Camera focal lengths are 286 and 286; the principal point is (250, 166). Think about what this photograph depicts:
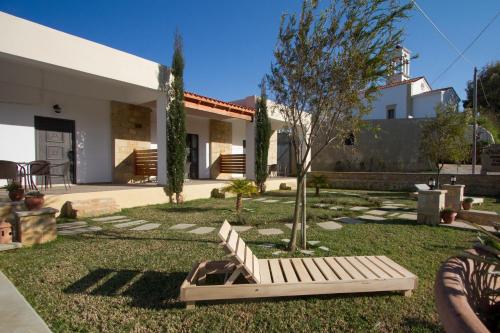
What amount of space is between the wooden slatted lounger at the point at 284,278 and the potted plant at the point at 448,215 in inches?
152

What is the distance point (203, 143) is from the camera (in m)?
13.8

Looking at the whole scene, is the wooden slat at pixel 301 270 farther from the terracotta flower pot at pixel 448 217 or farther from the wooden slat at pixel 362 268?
the terracotta flower pot at pixel 448 217

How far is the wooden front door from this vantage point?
8.66 meters

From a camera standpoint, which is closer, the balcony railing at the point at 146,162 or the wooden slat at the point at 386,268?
the wooden slat at the point at 386,268

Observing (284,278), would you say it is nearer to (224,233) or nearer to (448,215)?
(224,233)

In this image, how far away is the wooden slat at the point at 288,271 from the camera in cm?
279

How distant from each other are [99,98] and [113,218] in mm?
5324

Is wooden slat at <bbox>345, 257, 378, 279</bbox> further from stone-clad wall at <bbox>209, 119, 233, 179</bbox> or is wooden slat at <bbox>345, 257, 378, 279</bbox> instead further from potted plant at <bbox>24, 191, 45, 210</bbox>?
stone-clad wall at <bbox>209, 119, 233, 179</bbox>

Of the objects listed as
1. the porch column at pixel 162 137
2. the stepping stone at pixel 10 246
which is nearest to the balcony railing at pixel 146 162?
the porch column at pixel 162 137

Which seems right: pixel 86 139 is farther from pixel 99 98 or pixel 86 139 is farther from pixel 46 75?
pixel 46 75

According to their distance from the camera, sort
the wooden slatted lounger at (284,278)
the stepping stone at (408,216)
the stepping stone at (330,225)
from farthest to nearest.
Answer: the stepping stone at (408,216) → the stepping stone at (330,225) → the wooden slatted lounger at (284,278)

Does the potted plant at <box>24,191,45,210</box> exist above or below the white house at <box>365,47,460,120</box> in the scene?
below

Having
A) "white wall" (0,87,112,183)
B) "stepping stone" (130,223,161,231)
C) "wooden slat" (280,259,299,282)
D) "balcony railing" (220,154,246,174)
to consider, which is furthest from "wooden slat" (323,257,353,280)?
"balcony railing" (220,154,246,174)

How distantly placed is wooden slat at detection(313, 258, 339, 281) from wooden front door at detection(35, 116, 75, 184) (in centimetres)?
901
